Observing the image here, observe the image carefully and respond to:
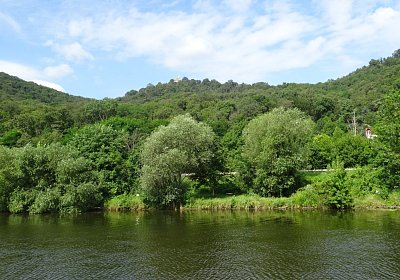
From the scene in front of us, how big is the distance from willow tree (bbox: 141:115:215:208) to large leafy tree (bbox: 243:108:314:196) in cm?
676

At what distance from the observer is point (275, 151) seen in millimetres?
57750

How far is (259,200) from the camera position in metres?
55.8

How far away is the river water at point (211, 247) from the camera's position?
89.5ft

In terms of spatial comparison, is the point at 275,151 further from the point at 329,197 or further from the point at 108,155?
the point at 108,155

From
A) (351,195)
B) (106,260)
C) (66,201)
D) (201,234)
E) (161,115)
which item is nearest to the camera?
(106,260)

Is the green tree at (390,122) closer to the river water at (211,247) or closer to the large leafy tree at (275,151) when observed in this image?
the large leafy tree at (275,151)

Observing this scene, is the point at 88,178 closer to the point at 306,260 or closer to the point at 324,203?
the point at 324,203

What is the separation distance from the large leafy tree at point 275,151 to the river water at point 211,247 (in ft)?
20.8

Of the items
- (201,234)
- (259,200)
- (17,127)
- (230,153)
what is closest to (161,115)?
(17,127)

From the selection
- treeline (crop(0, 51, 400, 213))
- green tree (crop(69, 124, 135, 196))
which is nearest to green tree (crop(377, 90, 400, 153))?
treeline (crop(0, 51, 400, 213))

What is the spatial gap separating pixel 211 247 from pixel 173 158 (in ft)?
75.6

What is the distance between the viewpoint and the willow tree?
56.1 m

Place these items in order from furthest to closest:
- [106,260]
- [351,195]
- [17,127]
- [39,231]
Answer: [17,127]
[351,195]
[39,231]
[106,260]

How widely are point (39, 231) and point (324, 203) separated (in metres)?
36.4
